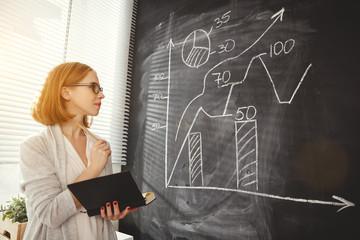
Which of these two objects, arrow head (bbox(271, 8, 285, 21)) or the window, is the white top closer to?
the window

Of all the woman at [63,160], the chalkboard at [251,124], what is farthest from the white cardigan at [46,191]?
the chalkboard at [251,124]

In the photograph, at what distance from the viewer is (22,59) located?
1559 mm

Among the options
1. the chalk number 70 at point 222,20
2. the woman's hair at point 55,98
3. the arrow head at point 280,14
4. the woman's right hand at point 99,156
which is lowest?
the woman's right hand at point 99,156

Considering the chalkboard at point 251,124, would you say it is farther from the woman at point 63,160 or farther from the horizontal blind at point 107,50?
the woman at point 63,160

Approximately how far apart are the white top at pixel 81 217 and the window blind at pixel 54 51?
708 millimetres

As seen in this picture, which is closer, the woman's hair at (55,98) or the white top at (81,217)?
the white top at (81,217)

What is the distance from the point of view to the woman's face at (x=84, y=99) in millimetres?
1130

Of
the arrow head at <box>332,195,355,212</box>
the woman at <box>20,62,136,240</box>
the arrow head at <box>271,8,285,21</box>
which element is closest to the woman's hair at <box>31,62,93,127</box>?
the woman at <box>20,62,136,240</box>

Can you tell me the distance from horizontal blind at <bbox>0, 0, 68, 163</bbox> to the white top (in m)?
0.68

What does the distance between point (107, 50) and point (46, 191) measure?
1.68 m

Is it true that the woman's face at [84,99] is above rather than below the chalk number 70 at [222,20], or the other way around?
below

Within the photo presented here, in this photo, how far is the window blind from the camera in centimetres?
147

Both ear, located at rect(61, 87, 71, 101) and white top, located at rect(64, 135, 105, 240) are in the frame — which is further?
ear, located at rect(61, 87, 71, 101)

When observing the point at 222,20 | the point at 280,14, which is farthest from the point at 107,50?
the point at 280,14
